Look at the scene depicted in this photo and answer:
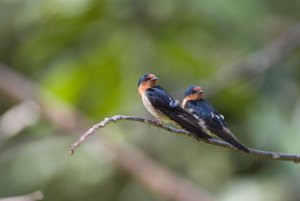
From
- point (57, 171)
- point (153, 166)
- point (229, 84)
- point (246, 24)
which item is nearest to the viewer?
point (246, 24)

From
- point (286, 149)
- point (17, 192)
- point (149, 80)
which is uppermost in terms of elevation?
point (17, 192)

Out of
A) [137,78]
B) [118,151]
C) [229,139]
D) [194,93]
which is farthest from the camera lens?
[118,151]

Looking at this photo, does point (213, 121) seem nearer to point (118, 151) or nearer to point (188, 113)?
point (188, 113)

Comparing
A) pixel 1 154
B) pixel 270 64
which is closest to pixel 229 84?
pixel 270 64

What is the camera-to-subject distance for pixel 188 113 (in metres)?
1.75

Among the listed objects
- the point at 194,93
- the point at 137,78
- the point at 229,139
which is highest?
the point at 137,78

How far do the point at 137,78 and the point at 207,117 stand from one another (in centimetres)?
306

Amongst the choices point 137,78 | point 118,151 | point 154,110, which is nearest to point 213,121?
point 154,110

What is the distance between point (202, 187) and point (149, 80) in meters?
4.47

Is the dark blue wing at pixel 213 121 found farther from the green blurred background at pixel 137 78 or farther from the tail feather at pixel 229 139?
the green blurred background at pixel 137 78

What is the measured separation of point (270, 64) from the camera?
5.19m

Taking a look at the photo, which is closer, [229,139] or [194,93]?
[229,139]

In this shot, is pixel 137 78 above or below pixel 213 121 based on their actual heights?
above

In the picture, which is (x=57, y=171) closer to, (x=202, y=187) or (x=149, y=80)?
(x=202, y=187)
